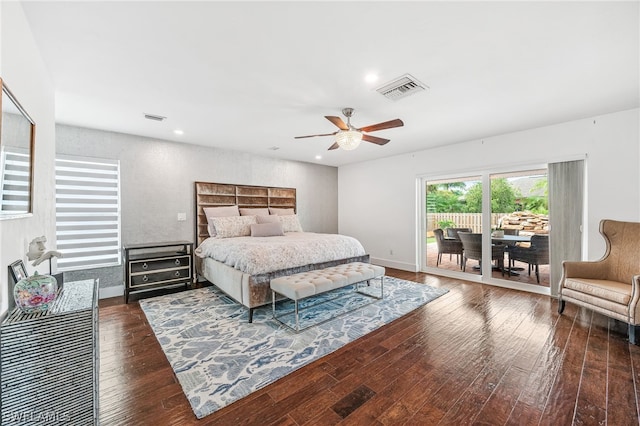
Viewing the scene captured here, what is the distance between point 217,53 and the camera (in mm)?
2037

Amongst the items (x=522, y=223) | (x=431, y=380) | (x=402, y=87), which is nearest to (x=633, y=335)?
(x=522, y=223)

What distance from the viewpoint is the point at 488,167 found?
4461 mm

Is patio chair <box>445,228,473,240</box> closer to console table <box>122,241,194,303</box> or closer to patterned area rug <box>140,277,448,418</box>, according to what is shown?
patterned area rug <box>140,277,448,418</box>

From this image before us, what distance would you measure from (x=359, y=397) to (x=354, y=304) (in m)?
1.74

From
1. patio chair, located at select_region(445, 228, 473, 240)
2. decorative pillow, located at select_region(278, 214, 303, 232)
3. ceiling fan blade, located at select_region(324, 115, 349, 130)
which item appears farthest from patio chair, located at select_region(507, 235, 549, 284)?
decorative pillow, located at select_region(278, 214, 303, 232)

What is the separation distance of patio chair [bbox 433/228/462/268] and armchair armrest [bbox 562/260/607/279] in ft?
6.09

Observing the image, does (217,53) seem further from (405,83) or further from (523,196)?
(523,196)

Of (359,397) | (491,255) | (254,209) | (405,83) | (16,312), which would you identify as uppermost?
(405,83)

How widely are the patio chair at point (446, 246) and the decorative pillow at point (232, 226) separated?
371cm

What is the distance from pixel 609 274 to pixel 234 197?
5773 millimetres

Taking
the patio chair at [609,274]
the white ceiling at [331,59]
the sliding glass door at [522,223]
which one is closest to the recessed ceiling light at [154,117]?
the white ceiling at [331,59]

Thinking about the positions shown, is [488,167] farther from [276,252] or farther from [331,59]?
[276,252]

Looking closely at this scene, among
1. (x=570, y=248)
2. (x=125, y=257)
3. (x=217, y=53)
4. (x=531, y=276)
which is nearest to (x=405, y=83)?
(x=217, y=53)

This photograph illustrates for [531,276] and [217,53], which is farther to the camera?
[531,276]
